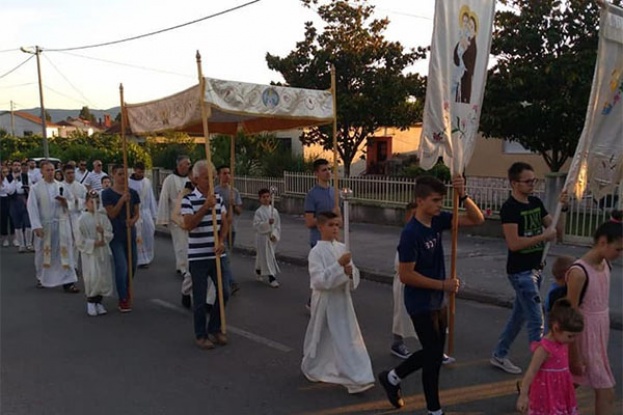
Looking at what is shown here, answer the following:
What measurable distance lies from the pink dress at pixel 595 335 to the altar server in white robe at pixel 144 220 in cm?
824

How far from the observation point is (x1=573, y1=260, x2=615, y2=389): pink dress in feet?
12.2

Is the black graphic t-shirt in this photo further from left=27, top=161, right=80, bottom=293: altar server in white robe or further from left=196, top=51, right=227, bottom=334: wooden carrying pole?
left=27, top=161, right=80, bottom=293: altar server in white robe

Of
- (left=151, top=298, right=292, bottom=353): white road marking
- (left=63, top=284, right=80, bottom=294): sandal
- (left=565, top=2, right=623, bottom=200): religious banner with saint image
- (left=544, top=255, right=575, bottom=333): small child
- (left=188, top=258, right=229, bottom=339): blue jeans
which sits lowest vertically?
(left=63, top=284, right=80, bottom=294): sandal

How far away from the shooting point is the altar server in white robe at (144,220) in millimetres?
10805

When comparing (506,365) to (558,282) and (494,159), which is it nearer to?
(558,282)

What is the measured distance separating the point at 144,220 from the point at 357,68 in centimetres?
976

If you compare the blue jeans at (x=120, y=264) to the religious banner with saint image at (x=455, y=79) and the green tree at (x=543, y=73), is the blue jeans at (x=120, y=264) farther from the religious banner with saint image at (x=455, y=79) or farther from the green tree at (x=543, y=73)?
the green tree at (x=543, y=73)

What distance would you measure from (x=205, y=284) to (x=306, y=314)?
5.69ft

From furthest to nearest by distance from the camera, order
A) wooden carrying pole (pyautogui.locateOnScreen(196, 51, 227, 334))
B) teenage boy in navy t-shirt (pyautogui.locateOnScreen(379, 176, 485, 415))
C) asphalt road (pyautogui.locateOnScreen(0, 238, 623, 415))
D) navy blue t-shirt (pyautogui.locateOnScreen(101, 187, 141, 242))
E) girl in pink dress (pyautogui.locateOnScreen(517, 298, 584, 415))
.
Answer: navy blue t-shirt (pyautogui.locateOnScreen(101, 187, 141, 242)) → wooden carrying pole (pyautogui.locateOnScreen(196, 51, 227, 334)) → asphalt road (pyautogui.locateOnScreen(0, 238, 623, 415)) → teenage boy in navy t-shirt (pyautogui.locateOnScreen(379, 176, 485, 415)) → girl in pink dress (pyautogui.locateOnScreen(517, 298, 584, 415))

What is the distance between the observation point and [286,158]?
1966 centimetres

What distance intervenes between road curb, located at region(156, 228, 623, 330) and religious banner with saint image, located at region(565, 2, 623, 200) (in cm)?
268

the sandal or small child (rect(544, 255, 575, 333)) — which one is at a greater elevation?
small child (rect(544, 255, 575, 333))

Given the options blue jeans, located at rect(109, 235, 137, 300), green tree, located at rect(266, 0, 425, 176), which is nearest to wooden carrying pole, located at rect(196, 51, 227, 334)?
blue jeans, located at rect(109, 235, 137, 300)

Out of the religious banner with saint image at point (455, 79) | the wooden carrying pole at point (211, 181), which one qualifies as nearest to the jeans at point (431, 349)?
the religious banner with saint image at point (455, 79)
